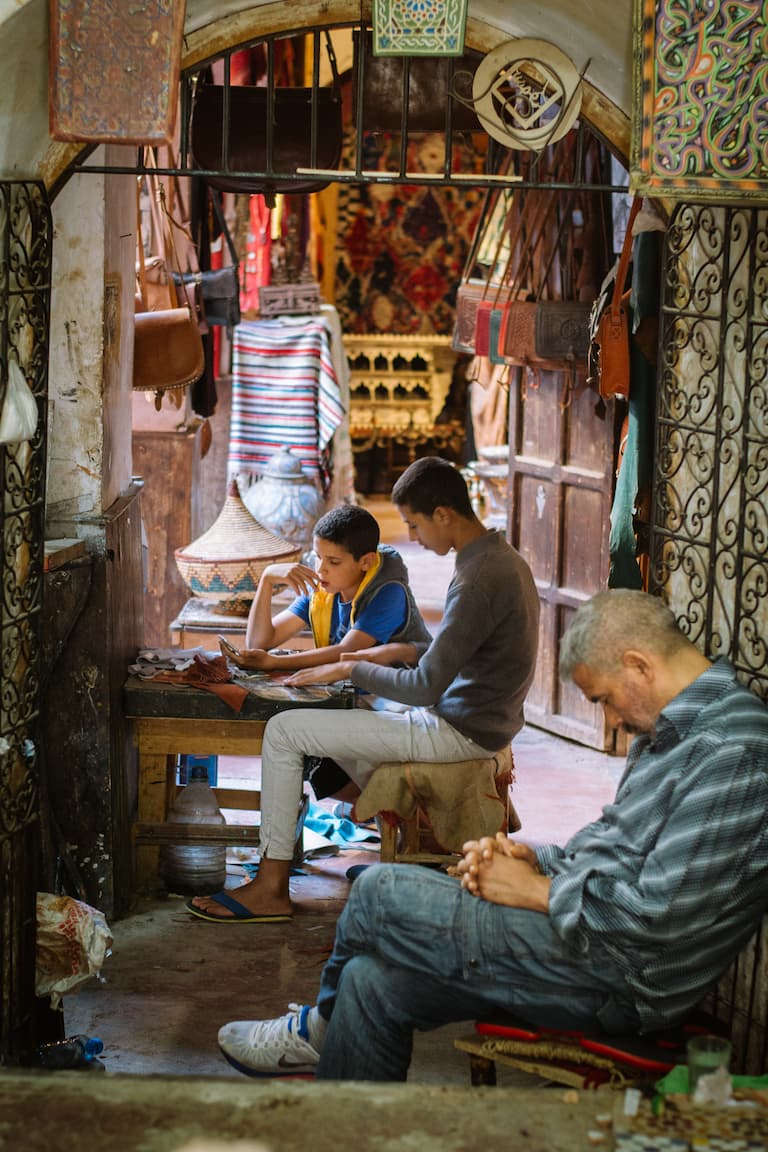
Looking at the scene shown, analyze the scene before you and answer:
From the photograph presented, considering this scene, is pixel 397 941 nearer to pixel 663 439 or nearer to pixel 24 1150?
pixel 24 1150

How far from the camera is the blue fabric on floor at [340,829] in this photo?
6.47m

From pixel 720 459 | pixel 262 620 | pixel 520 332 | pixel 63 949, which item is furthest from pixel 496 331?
pixel 63 949

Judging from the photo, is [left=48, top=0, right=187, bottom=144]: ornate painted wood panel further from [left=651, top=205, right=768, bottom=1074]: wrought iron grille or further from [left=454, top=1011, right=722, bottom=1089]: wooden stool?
[left=454, top=1011, right=722, bottom=1089]: wooden stool

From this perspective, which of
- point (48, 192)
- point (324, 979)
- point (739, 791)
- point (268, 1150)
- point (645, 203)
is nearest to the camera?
point (268, 1150)

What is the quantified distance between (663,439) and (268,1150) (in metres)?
2.16

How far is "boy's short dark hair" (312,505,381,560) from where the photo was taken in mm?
5516

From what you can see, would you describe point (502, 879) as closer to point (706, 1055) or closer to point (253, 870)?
point (706, 1055)

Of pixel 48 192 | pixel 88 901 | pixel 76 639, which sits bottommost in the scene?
pixel 88 901

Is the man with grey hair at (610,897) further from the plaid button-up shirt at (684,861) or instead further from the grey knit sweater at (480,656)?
the grey knit sweater at (480,656)

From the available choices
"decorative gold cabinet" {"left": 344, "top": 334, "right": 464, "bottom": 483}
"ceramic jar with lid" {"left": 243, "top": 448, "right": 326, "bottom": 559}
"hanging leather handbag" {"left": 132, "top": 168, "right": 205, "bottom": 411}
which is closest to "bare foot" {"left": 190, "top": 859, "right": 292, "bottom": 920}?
"hanging leather handbag" {"left": 132, "top": 168, "right": 205, "bottom": 411}

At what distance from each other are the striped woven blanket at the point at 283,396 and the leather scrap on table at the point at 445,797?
4740 millimetres

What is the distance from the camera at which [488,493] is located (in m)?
12.3

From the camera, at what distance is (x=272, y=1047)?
393 cm

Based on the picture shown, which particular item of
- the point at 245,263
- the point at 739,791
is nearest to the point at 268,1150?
the point at 739,791
